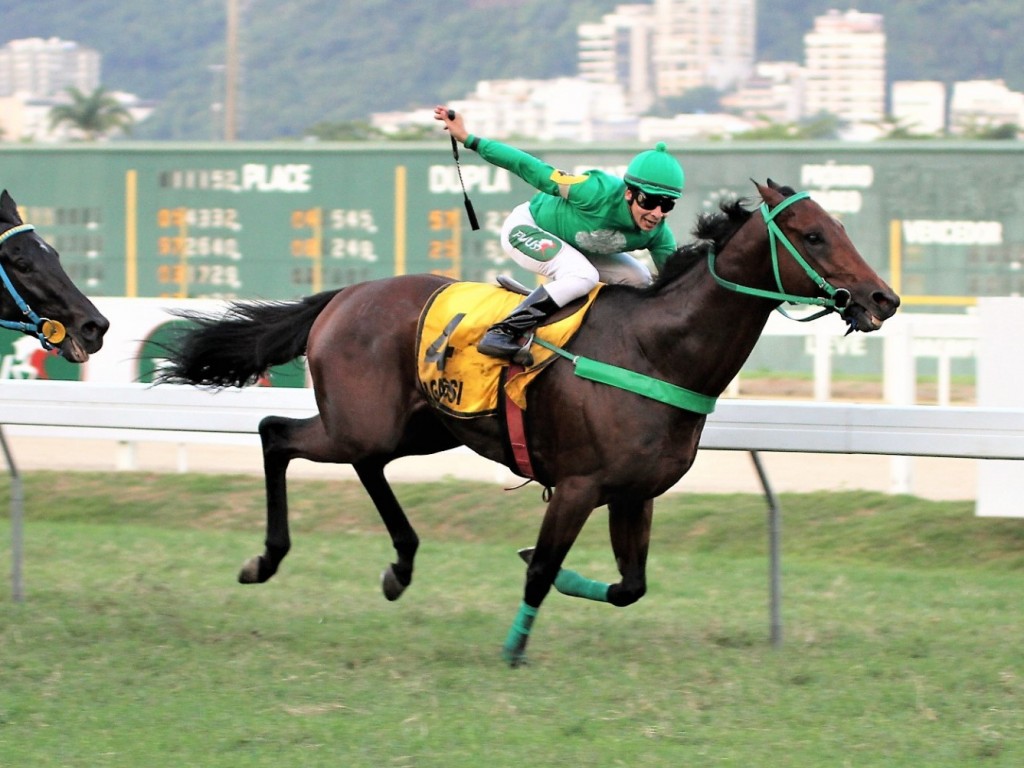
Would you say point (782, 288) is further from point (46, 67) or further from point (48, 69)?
point (46, 67)

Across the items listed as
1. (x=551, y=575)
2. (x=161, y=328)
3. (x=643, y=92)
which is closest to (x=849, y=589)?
(x=551, y=575)

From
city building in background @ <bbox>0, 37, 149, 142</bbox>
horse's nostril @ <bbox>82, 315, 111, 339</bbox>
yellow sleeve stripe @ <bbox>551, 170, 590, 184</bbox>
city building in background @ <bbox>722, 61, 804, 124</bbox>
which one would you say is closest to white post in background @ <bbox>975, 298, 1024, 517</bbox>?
yellow sleeve stripe @ <bbox>551, 170, 590, 184</bbox>

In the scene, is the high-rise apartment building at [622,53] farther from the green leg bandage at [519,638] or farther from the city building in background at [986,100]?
the green leg bandage at [519,638]

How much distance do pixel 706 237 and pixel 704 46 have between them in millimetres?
109888

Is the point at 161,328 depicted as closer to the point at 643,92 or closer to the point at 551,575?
the point at 551,575

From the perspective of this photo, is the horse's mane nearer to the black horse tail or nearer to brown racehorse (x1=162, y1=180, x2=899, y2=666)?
brown racehorse (x1=162, y1=180, x2=899, y2=666)

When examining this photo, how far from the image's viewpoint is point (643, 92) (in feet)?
372

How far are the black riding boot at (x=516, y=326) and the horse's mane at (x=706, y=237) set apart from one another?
0.40 meters

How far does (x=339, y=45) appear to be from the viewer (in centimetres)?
11194

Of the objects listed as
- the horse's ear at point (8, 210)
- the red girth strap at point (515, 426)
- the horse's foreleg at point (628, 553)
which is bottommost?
the horse's foreleg at point (628, 553)

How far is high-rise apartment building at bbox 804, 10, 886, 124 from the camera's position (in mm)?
94125

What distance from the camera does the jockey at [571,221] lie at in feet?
19.0

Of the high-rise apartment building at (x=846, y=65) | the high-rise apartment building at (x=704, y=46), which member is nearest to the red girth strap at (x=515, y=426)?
the high-rise apartment building at (x=846, y=65)

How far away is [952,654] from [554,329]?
1932mm
